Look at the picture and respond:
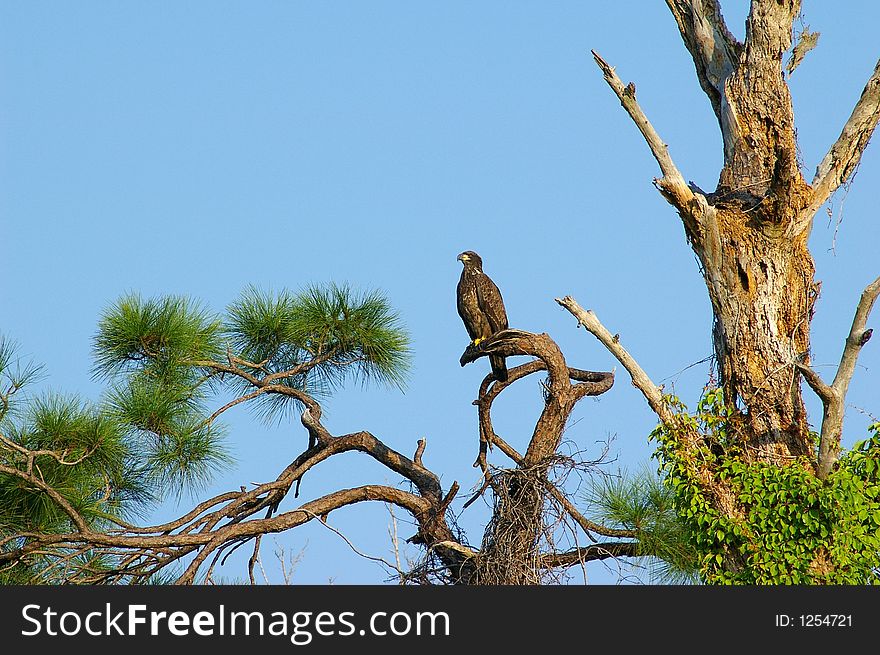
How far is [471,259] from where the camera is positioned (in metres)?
6.09

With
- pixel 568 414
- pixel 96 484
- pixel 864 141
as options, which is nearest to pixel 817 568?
pixel 568 414

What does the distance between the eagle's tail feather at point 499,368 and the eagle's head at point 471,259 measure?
94 centimetres

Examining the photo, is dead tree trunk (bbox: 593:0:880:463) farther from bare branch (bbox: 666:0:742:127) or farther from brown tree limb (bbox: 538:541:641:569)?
brown tree limb (bbox: 538:541:641:569)

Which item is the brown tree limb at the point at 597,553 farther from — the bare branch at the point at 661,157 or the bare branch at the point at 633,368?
the bare branch at the point at 661,157

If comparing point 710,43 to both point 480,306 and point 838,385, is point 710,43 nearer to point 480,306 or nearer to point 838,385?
point 480,306

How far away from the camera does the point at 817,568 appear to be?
5.05m

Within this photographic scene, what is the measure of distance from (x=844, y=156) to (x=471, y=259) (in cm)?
202

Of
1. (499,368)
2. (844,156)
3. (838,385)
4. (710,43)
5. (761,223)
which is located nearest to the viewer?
(838,385)

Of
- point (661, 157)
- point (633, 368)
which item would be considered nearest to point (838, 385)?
point (633, 368)

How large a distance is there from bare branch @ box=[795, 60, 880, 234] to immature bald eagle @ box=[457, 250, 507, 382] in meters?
1.58

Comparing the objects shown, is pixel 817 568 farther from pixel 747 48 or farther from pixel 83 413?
pixel 83 413

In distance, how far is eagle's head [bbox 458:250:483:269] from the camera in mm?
6078

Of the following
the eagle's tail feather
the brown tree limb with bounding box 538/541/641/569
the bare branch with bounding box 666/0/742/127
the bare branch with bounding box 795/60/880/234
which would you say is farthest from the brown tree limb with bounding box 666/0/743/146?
the brown tree limb with bounding box 538/541/641/569

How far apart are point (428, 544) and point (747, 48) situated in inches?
122
